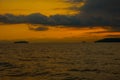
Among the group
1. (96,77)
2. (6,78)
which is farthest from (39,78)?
(96,77)

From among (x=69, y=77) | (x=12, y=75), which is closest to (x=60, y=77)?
(x=69, y=77)

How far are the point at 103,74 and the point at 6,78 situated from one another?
1073 cm

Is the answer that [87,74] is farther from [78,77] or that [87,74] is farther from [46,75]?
[46,75]

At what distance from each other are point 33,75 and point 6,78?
3374 mm

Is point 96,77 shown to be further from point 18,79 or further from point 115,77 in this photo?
point 18,79

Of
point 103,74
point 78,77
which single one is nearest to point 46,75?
point 78,77

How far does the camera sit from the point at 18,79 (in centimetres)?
3284

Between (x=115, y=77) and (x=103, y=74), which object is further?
(x=103, y=74)

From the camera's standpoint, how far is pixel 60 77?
113ft

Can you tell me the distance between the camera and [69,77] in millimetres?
34500

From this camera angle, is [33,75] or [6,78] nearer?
[6,78]

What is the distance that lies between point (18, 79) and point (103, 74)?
965cm

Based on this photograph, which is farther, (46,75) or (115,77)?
(46,75)

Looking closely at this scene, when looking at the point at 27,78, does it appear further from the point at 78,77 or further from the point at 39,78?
the point at 78,77
